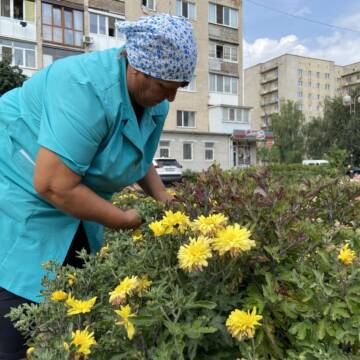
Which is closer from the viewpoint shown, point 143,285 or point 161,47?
point 143,285

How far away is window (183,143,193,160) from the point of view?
29750 mm

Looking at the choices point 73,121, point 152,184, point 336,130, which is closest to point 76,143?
point 73,121

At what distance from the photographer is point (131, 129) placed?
1472 mm

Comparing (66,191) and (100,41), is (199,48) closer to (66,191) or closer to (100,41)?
→ (100,41)

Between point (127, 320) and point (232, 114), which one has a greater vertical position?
point (232, 114)

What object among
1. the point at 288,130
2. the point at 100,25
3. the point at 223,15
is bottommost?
the point at 288,130

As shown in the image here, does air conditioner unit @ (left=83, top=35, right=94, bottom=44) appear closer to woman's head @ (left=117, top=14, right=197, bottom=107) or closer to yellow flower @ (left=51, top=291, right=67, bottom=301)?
woman's head @ (left=117, top=14, right=197, bottom=107)

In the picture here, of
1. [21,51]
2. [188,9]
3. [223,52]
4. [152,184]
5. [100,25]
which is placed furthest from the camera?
[223,52]

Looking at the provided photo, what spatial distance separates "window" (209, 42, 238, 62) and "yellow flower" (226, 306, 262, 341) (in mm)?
31574

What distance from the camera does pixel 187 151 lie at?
29.9 m

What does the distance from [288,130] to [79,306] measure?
4737cm

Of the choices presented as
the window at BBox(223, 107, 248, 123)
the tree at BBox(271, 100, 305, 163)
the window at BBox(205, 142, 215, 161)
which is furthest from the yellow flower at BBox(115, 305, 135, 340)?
the tree at BBox(271, 100, 305, 163)

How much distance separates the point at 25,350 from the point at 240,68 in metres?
32.8

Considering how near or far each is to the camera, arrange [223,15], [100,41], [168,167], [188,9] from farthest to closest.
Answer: [223,15] < [188,9] < [100,41] < [168,167]
